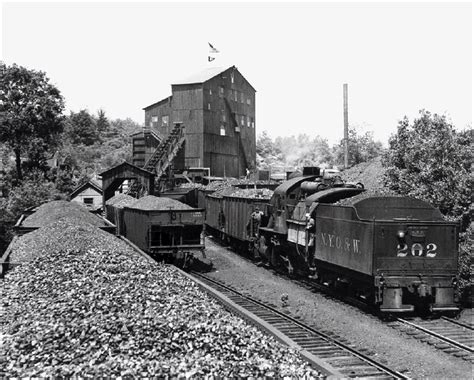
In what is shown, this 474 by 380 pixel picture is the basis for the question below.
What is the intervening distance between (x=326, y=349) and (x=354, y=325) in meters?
1.73

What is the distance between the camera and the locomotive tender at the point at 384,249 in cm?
1130

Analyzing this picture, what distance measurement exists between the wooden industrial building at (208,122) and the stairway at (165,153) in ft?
3.30

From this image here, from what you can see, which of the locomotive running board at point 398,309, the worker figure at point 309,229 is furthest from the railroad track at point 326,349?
the worker figure at point 309,229

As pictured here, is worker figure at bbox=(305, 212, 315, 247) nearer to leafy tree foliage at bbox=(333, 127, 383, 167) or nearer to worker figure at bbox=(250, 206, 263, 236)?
worker figure at bbox=(250, 206, 263, 236)

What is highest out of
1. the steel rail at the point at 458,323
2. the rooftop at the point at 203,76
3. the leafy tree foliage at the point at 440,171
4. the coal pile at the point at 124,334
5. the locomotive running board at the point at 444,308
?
the rooftop at the point at 203,76

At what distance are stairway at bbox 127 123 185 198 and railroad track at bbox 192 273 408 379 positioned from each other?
24.9 m

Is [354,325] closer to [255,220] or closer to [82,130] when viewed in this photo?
[255,220]

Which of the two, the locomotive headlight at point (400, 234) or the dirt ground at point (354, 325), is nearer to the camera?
the dirt ground at point (354, 325)

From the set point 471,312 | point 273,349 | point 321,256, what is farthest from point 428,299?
A: point 273,349

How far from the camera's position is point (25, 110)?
39750 mm

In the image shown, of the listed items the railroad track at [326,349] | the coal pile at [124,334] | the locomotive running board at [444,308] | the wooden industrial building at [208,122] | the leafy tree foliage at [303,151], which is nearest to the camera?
the coal pile at [124,334]

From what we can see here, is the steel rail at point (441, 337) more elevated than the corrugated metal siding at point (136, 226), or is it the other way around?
the corrugated metal siding at point (136, 226)

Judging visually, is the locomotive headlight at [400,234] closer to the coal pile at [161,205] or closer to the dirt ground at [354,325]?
the dirt ground at [354,325]

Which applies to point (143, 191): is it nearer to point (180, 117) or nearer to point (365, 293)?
point (180, 117)
